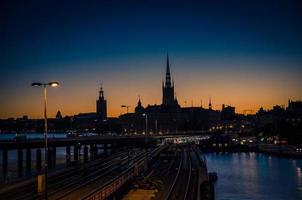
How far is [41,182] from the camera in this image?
3694 centimetres

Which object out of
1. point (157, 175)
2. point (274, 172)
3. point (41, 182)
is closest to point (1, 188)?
point (41, 182)

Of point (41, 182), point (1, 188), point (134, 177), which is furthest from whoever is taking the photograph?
point (134, 177)

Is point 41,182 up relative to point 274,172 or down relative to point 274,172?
up

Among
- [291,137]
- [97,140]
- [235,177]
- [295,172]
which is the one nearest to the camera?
[235,177]

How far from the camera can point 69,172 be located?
8062 centimetres

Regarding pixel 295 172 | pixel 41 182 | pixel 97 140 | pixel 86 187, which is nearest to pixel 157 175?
pixel 86 187

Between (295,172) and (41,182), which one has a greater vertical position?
(41,182)

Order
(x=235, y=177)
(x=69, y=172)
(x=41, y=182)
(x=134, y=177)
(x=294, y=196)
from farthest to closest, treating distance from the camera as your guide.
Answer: (x=235, y=177) < (x=69, y=172) < (x=294, y=196) < (x=134, y=177) < (x=41, y=182)

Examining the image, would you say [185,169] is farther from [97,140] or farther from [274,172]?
[97,140]

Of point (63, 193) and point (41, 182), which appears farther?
point (63, 193)

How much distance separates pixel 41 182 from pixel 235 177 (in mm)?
67103

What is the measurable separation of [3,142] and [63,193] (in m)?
68.2

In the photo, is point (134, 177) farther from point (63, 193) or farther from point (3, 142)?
point (3, 142)

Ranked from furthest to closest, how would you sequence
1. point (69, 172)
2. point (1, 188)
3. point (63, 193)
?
point (69, 172)
point (1, 188)
point (63, 193)
